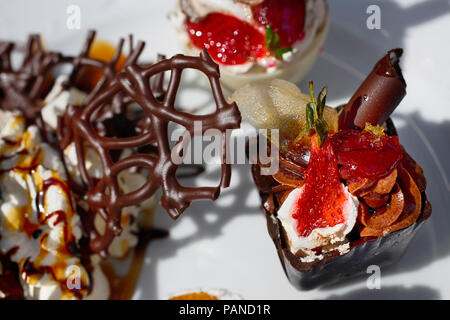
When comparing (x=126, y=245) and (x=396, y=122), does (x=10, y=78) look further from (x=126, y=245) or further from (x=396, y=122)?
(x=396, y=122)

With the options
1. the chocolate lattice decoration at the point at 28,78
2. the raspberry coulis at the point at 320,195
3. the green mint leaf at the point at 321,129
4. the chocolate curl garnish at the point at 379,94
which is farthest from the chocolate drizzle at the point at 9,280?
the chocolate curl garnish at the point at 379,94

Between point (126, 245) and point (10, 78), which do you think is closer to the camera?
point (126, 245)

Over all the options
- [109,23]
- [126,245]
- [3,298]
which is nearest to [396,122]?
[126,245]

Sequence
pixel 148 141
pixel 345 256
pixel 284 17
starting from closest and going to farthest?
pixel 345 256, pixel 148 141, pixel 284 17

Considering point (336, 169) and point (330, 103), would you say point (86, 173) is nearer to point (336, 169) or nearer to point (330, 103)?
point (336, 169)

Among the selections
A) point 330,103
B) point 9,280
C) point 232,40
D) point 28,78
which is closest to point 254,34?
point 232,40

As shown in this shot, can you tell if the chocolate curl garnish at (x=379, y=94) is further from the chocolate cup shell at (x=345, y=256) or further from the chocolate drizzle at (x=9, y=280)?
the chocolate drizzle at (x=9, y=280)

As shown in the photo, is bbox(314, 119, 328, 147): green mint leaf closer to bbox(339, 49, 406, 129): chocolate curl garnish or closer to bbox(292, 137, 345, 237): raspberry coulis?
bbox(292, 137, 345, 237): raspberry coulis

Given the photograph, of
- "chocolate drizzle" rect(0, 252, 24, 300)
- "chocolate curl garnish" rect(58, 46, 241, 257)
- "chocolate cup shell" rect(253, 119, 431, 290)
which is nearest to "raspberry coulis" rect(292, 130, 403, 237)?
"chocolate cup shell" rect(253, 119, 431, 290)
